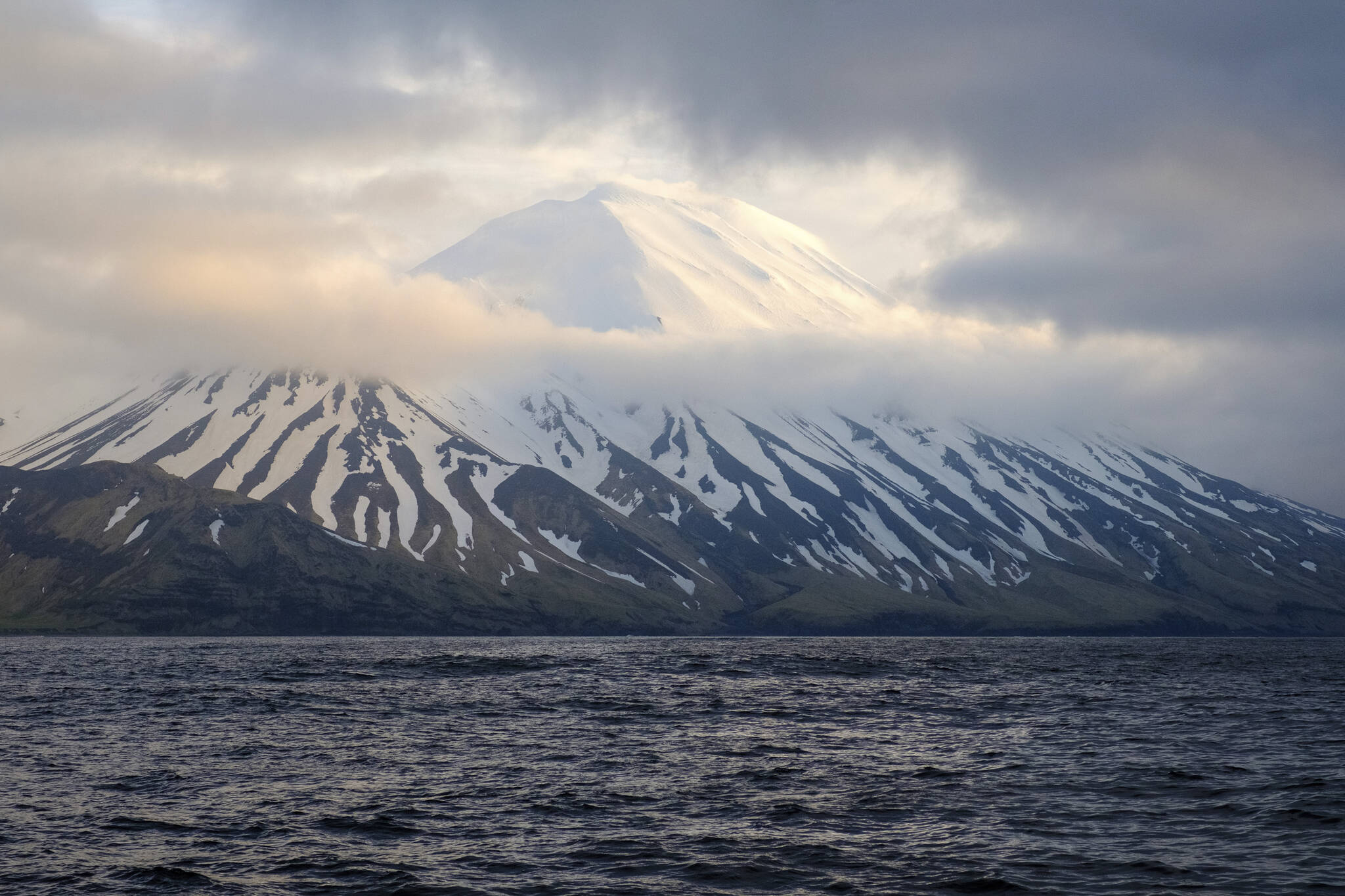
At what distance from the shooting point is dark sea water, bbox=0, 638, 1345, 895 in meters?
36.8

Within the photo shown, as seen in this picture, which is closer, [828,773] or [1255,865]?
[1255,865]

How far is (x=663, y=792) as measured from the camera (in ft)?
171

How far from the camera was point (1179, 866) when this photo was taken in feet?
122

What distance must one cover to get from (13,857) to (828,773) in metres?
33.5

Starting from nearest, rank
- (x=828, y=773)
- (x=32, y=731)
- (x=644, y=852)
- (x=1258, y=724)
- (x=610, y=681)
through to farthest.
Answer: (x=644, y=852)
(x=828, y=773)
(x=32, y=731)
(x=1258, y=724)
(x=610, y=681)

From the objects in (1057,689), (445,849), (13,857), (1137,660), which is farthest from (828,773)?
(1137,660)

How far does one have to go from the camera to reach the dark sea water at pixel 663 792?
3678 cm

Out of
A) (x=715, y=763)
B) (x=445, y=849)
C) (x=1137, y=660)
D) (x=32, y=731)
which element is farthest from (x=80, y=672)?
(x=1137, y=660)

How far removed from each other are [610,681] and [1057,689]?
138 feet

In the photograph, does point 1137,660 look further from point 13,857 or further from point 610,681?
point 13,857

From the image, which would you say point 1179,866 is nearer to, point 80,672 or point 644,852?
point 644,852

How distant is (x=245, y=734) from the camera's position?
6944 centimetres

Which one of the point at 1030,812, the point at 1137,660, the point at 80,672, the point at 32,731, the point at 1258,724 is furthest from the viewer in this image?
the point at 1137,660

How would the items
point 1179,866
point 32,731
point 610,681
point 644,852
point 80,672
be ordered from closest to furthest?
point 1179,866, point 644,852, point 32,731, point 610,681, point 80,672
